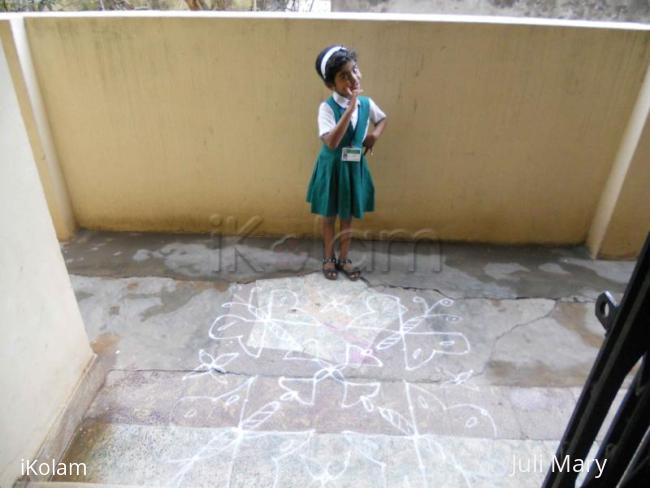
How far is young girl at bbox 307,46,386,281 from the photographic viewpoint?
8.17 ft

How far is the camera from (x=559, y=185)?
3.36 meters

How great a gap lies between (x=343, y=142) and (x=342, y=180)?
23 centimetres

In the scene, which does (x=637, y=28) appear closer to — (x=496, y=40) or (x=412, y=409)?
(x=496, y=40)

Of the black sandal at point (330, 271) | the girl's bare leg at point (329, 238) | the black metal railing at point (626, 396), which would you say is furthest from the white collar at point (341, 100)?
the black metal railing at point (626, 396)

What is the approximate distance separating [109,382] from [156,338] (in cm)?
36

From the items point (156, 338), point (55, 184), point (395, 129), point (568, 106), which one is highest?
point (568, 106)

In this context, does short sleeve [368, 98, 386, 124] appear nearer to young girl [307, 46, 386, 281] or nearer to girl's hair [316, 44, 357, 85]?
young girl [307, 46, 386, 281]

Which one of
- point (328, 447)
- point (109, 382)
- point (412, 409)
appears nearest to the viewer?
point (328, 447)

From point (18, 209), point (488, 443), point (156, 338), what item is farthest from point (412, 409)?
point (18, 209)

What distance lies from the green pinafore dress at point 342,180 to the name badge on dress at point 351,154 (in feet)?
0.07

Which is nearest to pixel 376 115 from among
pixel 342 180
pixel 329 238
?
pixel 342 180

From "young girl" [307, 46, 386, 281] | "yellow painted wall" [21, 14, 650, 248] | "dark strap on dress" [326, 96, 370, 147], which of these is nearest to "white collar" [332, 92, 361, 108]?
"young girl" [307, 46, 386, 281]

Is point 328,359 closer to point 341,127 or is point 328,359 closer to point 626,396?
point 341,127

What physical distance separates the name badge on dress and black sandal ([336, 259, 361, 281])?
783 mm
